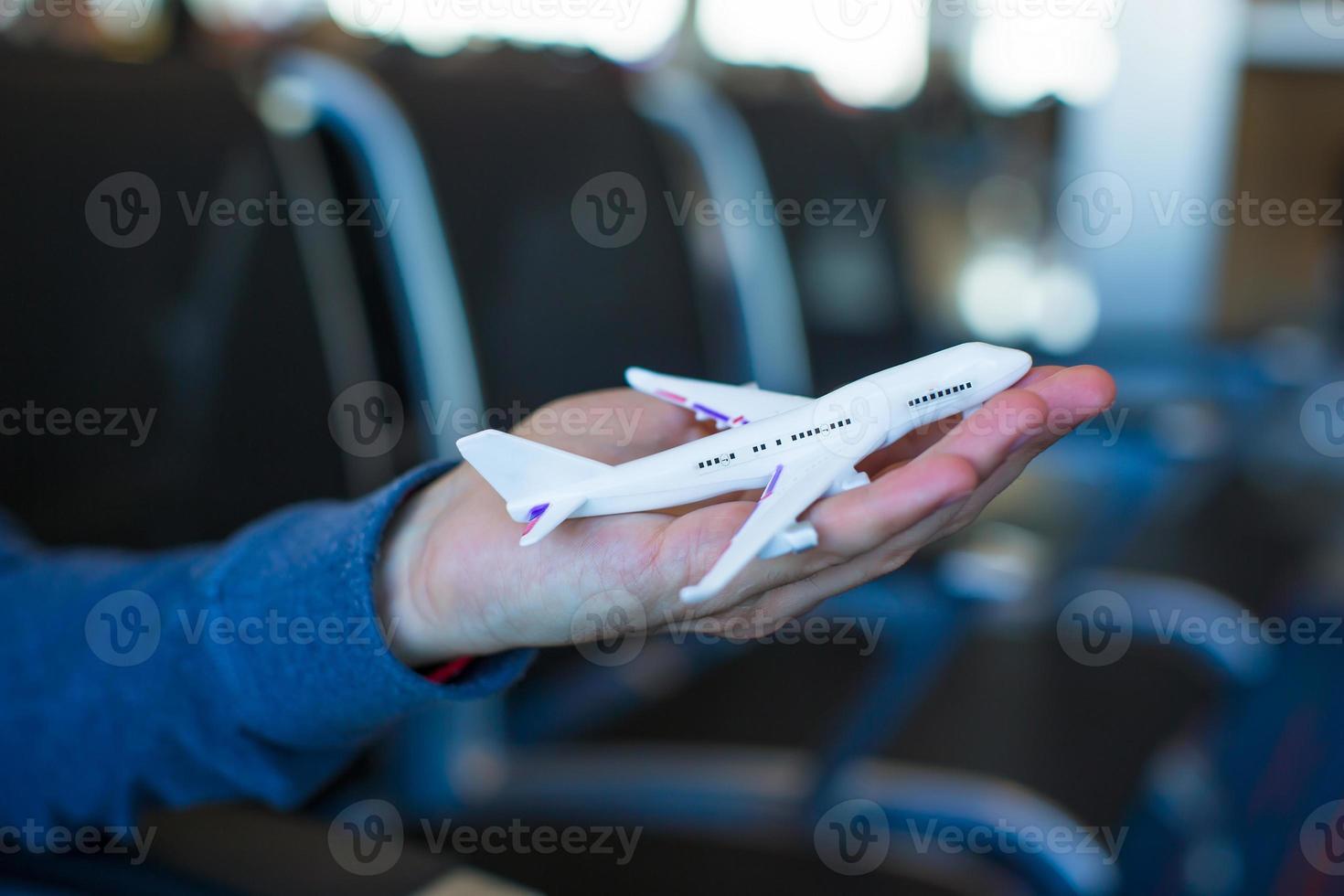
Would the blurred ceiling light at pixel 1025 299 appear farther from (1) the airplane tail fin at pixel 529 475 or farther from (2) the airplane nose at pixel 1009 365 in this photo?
(1) the airplane tail fin at pixel 529 475

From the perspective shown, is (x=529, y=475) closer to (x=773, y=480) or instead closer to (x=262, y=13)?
(x=773, y=480)

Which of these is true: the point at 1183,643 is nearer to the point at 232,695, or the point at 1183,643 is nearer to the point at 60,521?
the point at 232,695

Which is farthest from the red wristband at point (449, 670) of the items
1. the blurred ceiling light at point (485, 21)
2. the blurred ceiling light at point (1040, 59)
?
the blurred ceiling light at point (1040, 59)

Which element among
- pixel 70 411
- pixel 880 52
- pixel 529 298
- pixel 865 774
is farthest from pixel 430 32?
pixel 880 52

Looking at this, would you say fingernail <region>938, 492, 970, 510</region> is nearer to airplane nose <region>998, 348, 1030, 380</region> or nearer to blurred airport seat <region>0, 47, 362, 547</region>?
airplane nose <region>998, 348, 1030, 380</region>

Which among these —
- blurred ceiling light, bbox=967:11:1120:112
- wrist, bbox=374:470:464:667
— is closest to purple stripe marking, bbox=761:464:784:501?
wrist, bbox=374:470:464:667

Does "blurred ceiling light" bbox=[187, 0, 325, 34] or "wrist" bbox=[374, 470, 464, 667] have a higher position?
"blurred ceiling light" bbox=[187, 0, 325, 34]
